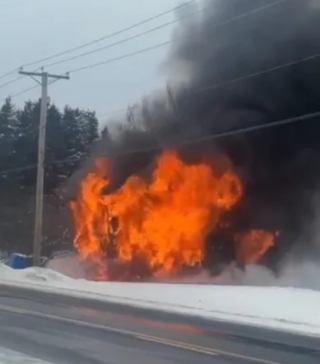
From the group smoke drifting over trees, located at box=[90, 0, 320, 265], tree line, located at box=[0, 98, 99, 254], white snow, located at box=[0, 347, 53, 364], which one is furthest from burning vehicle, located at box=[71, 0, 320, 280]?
white snow, located at box=[0, 347, 53, 364]

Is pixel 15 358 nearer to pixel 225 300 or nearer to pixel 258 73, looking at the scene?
pixel 225 300

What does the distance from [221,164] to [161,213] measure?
3.07m

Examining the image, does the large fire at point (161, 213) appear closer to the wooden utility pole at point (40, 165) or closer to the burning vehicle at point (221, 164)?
the burning vehicle at point (221, 164)

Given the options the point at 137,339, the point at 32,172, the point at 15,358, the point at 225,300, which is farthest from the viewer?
the point at 32,172

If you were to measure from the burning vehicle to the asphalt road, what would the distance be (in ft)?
41.8

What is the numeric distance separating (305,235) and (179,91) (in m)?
7.33

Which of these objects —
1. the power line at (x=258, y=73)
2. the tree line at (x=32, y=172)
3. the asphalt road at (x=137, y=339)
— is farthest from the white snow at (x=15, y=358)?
the tree line at (x=32, y=172)

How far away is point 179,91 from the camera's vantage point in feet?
98.9

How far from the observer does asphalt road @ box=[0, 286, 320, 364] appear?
33.0 ft

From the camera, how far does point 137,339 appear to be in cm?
1177

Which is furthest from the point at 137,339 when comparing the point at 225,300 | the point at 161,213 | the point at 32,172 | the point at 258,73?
the point at 32,172

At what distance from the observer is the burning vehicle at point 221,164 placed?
2909cm

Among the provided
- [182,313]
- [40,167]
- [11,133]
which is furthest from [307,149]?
[11,133]

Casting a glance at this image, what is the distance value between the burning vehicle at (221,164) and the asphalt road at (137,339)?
1274 cm
